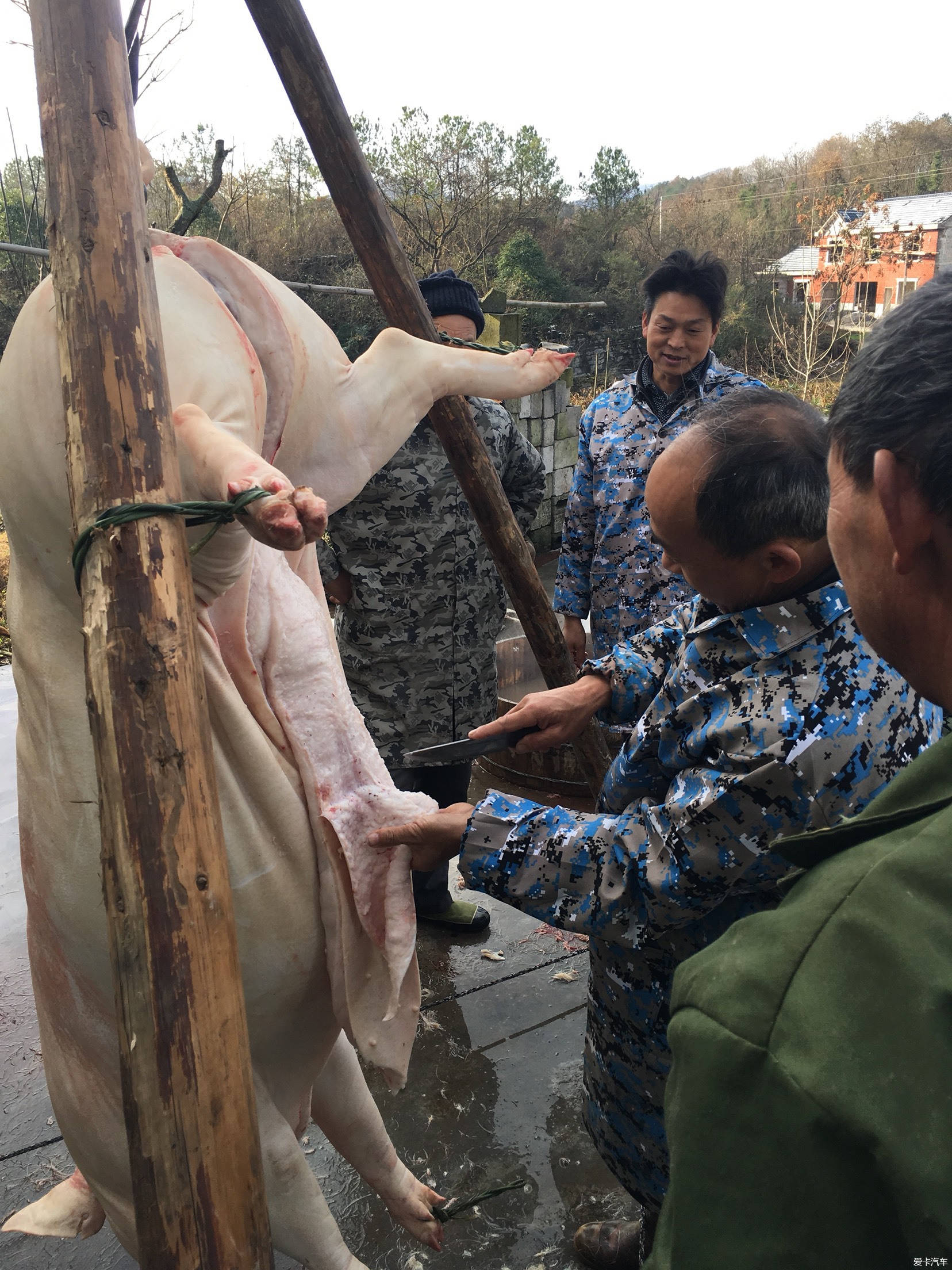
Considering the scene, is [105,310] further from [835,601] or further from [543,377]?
[835,601]

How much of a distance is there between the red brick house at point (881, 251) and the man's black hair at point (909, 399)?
1614 cm

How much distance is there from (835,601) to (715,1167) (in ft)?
3.11

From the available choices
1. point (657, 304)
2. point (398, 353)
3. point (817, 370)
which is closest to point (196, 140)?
point (817, 370)

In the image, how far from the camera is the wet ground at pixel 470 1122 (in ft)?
7.70

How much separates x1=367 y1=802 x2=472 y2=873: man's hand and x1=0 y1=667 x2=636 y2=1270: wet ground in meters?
1.28

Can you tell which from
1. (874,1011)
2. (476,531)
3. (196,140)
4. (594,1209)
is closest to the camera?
(874,1011)

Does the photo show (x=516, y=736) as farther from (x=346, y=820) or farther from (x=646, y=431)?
(x=646, y=431)

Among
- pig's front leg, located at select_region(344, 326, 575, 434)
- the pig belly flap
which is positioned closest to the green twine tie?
the pig belly flap

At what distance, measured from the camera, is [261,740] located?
1.58 m

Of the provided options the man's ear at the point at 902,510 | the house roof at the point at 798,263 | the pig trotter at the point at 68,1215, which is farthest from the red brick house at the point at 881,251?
the pig trotter at the point at 68,1215

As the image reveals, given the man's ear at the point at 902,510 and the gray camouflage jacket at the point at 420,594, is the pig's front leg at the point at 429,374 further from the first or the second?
the gray camouflage jacket at the point at 420,594

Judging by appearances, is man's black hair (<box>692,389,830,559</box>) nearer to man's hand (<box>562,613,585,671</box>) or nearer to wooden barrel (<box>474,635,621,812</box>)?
man's hand (<box>562,613,585,671</box>)

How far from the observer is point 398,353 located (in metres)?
1.79

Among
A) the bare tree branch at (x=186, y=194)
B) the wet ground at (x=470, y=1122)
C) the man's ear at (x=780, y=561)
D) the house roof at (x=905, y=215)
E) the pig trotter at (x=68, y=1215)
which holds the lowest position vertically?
the wet ground at (x=470, y=1122)
